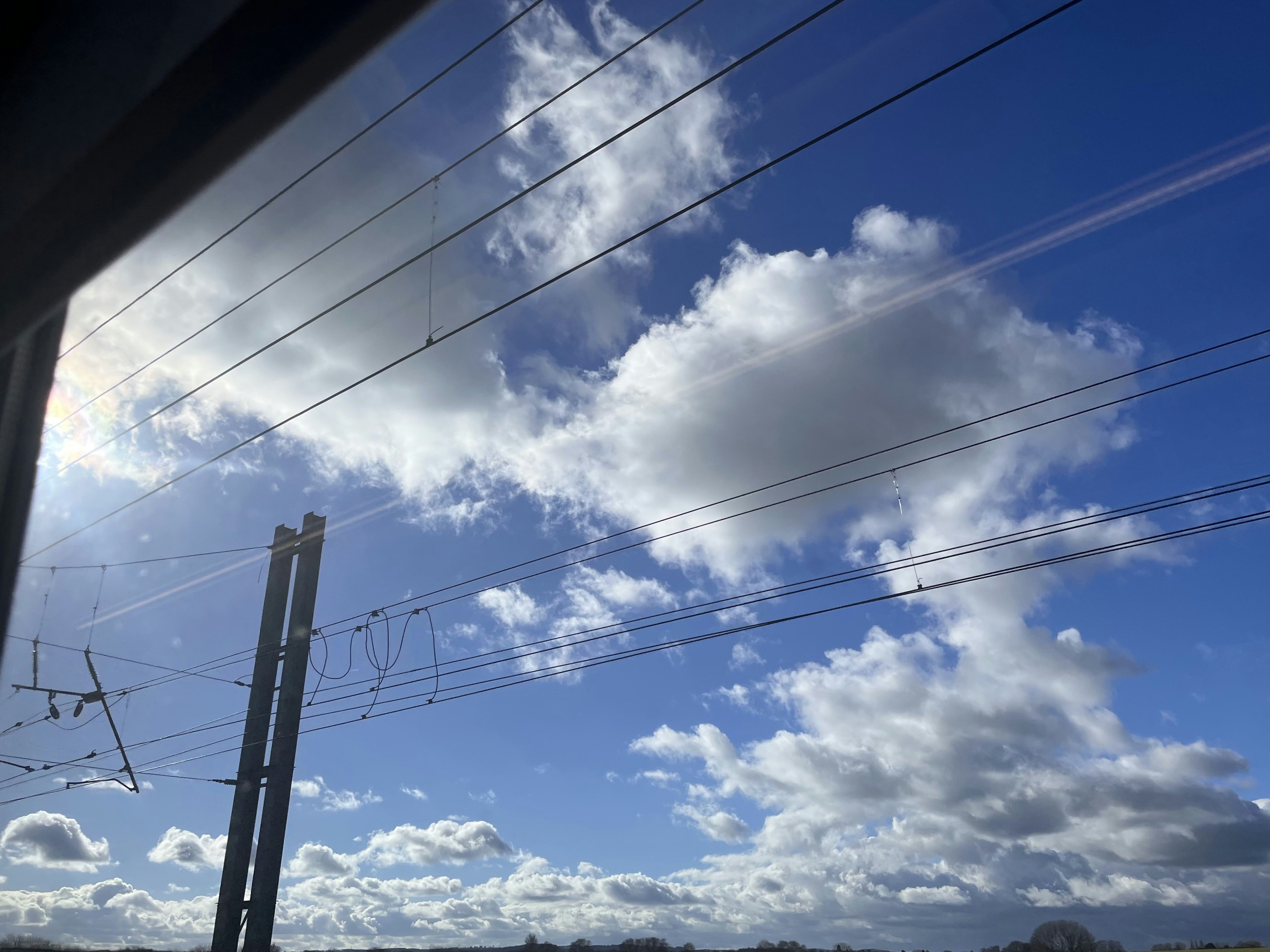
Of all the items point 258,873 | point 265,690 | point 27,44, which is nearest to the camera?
point 27,44

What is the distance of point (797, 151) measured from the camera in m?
6.59

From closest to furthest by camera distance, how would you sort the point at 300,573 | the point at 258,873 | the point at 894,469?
the point at 894,469 < the point at 258,873 < the point at 300,573

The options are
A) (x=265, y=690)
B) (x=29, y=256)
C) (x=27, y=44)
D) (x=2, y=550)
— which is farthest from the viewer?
(x=265, y=690)

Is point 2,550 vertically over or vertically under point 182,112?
under

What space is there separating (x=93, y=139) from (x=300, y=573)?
54.0 feet

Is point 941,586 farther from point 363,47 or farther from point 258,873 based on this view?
point 258,873

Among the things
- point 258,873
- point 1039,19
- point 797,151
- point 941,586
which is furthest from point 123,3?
point 258,873

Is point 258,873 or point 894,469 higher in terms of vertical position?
point 894,469

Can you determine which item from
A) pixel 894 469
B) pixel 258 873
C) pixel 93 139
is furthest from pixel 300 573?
pixel 93 139

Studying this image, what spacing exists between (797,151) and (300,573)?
1528cm

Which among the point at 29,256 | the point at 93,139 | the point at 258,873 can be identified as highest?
the point at 93,139

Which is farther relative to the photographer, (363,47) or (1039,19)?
(1039,19)

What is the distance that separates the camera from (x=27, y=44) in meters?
3.27

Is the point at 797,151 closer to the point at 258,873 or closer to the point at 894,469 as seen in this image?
the point at 894,469
